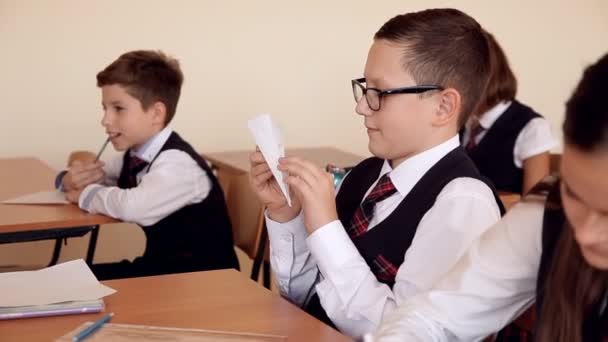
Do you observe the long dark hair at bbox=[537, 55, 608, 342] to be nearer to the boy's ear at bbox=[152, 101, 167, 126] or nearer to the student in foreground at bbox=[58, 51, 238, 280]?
the student in foreground at bbox=[58, 51, 238, 280]

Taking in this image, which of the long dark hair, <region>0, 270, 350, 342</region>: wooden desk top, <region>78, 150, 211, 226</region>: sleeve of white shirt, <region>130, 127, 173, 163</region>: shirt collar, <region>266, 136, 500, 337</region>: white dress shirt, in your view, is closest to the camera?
the long dark hair

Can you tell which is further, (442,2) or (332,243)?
(442,2)

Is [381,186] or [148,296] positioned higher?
[381,186]

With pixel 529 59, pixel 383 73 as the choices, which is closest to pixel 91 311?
pixel 383 73

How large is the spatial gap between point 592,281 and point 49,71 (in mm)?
2989

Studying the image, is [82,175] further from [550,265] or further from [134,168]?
[550,265]

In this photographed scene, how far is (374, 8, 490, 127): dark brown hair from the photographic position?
1.62 m

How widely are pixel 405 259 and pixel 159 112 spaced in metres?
1.48

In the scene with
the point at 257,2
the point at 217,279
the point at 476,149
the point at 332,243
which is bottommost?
the point at 476,149

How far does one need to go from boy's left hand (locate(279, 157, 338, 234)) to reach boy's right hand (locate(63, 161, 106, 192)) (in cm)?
125

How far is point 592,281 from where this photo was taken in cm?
108

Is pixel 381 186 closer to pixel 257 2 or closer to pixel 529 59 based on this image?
pixel 257 2

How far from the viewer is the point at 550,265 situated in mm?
1138

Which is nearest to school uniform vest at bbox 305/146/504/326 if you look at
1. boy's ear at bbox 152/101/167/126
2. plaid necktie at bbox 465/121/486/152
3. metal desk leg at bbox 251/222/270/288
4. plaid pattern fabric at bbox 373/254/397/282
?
plaid pattern fabric at bbox 373/254/397/282
